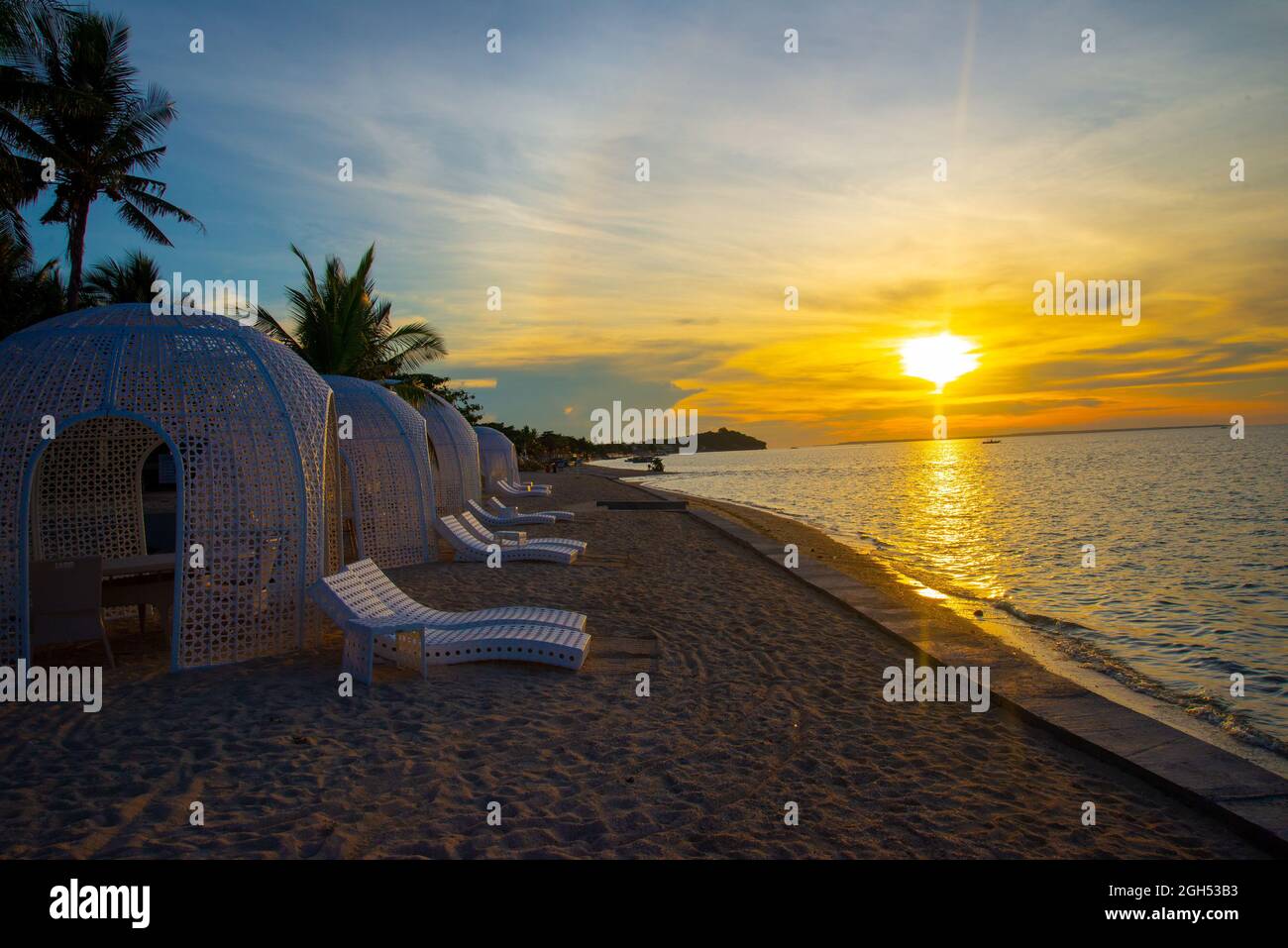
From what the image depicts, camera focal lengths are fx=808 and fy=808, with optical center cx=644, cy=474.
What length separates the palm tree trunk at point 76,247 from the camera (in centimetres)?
2083

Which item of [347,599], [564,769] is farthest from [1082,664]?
[347,599]

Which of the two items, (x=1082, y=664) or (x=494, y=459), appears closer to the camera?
(x=1082, y=664)

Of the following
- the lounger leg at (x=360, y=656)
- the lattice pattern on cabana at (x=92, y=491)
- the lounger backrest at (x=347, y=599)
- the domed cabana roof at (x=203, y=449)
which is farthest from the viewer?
the lattice pattern on cabana at (x=92, y=491)

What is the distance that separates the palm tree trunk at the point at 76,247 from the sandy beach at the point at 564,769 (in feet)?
56.7

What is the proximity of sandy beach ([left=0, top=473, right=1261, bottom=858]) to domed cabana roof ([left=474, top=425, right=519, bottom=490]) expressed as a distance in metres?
→ 27.8

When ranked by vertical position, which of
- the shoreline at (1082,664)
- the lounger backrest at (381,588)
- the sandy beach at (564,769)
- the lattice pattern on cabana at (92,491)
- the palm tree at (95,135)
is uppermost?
the palm tree at (95,135)

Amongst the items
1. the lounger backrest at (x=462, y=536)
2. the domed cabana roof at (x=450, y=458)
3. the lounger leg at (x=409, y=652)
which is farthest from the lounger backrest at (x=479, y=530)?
the lounger leg at (x=409, y=652)

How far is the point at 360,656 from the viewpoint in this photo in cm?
676

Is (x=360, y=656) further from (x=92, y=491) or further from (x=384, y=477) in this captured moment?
(x=384, y=477)

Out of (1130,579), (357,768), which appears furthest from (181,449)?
(1130,579)

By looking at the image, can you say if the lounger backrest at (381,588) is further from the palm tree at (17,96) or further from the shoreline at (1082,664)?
the palm tree at (17,96)

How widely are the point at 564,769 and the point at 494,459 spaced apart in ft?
106
